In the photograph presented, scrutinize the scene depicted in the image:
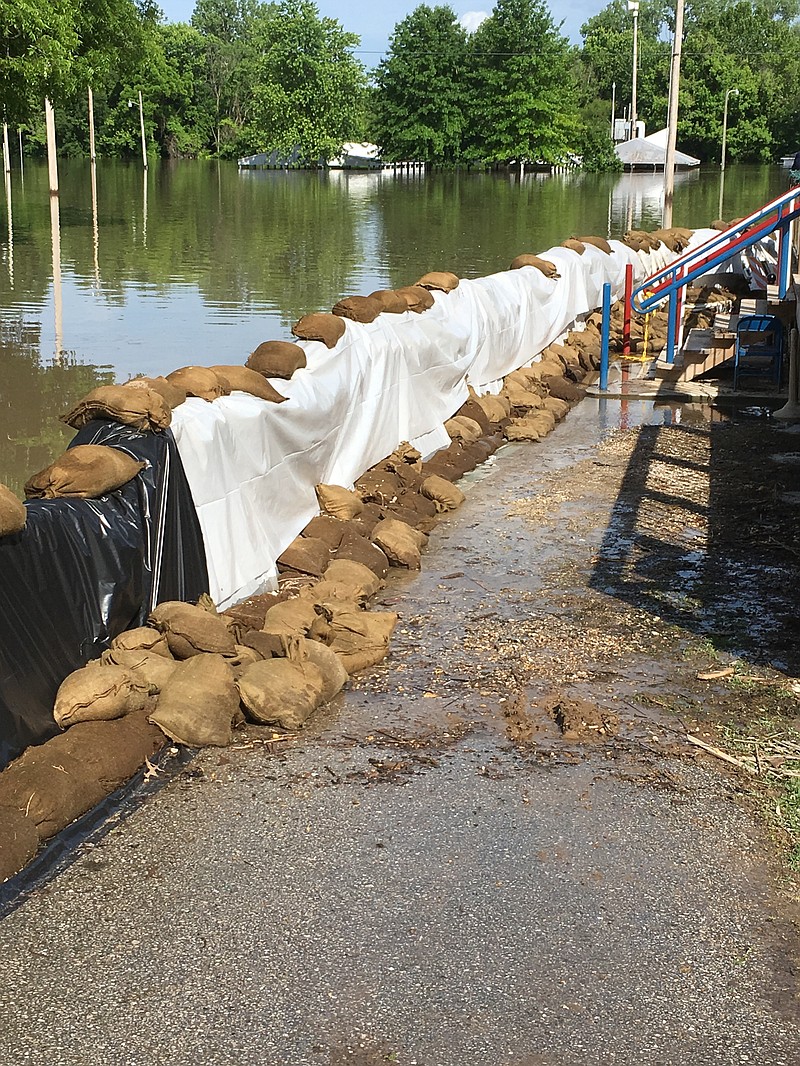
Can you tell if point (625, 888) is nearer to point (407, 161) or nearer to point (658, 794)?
point (658, 794)

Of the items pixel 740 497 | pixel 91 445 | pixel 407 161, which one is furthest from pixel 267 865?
pixel 407 161

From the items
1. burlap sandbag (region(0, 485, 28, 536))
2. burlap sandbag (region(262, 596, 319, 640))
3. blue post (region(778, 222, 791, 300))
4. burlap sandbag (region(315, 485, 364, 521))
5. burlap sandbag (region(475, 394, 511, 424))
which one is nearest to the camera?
burlap sandbag (region(0, 485, 28, 536))

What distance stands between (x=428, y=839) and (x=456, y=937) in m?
0.74

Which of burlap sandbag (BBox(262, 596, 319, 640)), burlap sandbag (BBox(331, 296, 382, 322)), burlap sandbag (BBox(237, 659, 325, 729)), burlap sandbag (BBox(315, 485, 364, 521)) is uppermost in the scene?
burlap sandbag (BBox(331, 296, 382, 322))

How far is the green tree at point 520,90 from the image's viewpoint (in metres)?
99.9

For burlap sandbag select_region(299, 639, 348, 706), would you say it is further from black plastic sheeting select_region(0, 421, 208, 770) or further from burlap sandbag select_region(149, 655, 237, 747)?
black plastic sheeting select_region(0, 421, 208, 770)

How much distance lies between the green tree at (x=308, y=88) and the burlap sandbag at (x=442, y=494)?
101 metres

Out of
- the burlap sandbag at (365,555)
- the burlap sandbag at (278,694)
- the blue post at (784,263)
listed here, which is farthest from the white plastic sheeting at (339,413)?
the blue post at (784,263)

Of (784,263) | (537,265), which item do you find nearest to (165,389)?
(537,265)

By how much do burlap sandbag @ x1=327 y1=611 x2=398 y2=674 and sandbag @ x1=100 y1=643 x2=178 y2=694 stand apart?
1.07m

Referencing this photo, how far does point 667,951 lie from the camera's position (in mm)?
4645

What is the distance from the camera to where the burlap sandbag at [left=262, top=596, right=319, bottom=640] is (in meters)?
7.36

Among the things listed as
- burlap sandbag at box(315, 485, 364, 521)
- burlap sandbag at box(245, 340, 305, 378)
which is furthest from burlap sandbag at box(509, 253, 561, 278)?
burlap sandbag at box(315, 485, 364, 521)

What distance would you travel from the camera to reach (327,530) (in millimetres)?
9281
